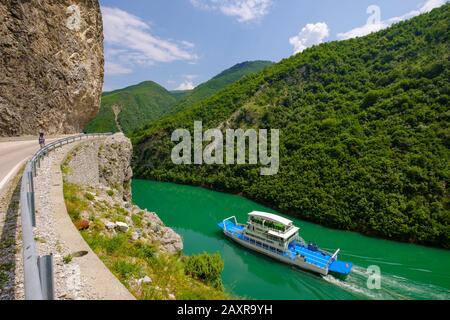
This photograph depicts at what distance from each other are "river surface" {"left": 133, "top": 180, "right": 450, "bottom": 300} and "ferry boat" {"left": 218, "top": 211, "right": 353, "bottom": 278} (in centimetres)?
59

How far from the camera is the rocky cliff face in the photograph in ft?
59.5

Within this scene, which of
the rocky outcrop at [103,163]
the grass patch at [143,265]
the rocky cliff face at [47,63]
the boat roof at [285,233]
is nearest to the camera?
the grass patch at [143,265]

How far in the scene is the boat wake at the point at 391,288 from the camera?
16500mm

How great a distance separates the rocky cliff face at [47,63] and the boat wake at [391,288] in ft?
80.1

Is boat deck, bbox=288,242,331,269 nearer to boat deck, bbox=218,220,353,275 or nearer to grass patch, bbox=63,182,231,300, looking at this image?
boat deck, bbox=218,220,353,275

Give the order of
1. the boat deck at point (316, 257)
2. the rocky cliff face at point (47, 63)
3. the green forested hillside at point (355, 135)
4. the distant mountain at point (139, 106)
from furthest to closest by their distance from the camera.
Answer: the distant mountain at point (139, 106)
the green forested hillside at point (355, 135)
the boat deck at point (316, 257)
the rocky cliff face at point (47, 63)

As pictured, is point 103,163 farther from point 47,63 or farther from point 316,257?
point 316,257

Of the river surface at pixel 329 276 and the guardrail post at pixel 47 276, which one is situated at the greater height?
the guardrail post at pixel 47 276

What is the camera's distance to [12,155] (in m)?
13.2

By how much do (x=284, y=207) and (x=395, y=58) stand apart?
118 feet

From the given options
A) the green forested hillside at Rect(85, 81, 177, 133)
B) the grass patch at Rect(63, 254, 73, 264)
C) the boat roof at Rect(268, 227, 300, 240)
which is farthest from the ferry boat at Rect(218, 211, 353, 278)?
the green forested hillside at Rect(85, 81, 177, 133)

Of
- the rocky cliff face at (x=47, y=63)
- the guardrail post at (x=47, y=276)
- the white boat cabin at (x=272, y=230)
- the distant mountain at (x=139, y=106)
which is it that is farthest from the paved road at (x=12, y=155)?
the distant mountain at (x=139, y=106)

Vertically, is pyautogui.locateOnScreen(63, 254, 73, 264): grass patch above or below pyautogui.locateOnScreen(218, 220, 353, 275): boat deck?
above

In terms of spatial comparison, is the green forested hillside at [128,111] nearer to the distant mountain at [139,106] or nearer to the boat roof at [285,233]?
the distant mountain at [139,106]
